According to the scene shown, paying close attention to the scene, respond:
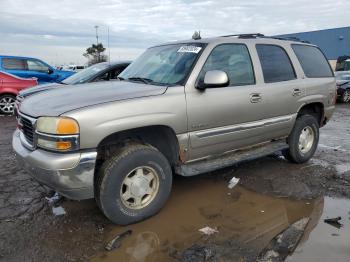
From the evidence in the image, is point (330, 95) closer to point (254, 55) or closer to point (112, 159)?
point (254, 55)

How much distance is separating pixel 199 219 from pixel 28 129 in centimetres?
204

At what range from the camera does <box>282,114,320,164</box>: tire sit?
5.74 metres

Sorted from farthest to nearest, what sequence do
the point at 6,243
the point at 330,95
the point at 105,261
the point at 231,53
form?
1. the point at 330,95
2. the point at 231,53
3. the point at 6,243
4. the point at 105,261

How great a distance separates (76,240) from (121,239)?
430mm

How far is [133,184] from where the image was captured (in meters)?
3.80

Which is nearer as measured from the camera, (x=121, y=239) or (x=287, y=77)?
(x=121, y=239)

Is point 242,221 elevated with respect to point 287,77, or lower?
lower

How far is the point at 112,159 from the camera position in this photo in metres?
3.64

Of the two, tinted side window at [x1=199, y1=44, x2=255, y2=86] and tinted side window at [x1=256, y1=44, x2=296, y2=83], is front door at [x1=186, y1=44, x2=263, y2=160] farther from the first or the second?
tinted side window at [x1=256, y1=44, x2=296, y2=83]

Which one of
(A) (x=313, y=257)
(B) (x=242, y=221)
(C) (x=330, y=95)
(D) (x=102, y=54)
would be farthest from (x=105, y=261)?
(D) (x=102, y=54)

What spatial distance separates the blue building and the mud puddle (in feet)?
121

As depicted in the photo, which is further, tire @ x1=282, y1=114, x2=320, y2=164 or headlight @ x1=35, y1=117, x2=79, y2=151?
tire @ x1=282, y1=114, x2=320, y2=164

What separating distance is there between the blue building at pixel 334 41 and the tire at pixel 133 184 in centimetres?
3791

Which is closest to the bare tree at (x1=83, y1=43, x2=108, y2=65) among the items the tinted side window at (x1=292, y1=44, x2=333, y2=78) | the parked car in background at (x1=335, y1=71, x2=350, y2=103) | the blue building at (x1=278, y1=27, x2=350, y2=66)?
the blue building at (x1=278, y1=27, x2=350, y2=66)
